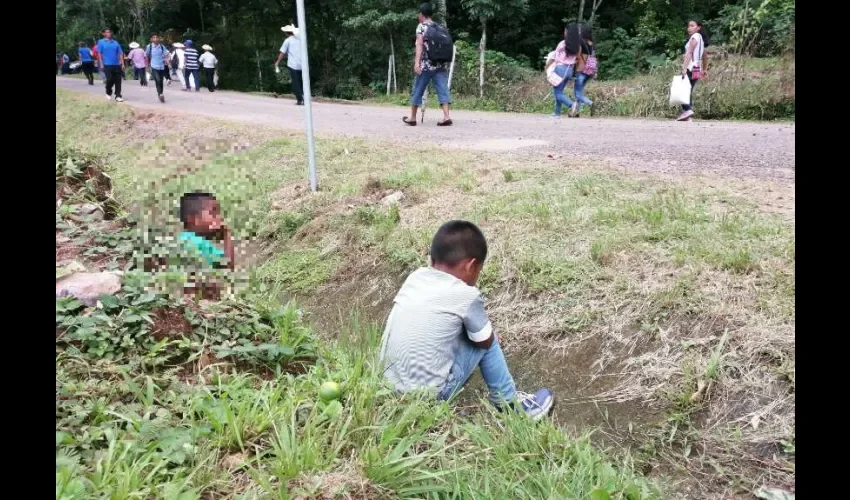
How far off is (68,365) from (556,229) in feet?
9.97

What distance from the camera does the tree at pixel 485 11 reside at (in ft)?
50.2

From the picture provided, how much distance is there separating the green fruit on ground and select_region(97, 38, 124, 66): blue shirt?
12.9 metres

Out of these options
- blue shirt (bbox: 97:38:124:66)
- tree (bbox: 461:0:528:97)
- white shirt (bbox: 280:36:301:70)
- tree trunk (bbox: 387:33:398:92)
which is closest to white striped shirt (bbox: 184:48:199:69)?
blue shirt (bbox: 97:38:124:66)

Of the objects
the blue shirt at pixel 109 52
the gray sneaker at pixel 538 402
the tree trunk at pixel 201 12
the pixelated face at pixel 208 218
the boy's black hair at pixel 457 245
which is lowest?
the gray sneaker at pixel 538 402

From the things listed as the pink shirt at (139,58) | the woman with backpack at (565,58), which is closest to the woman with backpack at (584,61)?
the woman with backpack at (565,58)

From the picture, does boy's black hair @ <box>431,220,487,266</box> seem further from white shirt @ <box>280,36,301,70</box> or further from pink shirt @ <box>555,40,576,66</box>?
white shirt @ <box>280,36,301,70</box>

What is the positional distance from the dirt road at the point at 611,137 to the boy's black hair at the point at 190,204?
3636mm

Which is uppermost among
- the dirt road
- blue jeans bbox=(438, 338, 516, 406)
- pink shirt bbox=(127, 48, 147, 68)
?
pink shirt bbox=(127, 48, 147, 68)

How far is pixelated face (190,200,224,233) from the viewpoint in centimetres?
200

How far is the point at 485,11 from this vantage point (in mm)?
16406

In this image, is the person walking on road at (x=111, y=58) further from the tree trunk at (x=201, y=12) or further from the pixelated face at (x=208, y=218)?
the tree trunk at (x=201, y=12)

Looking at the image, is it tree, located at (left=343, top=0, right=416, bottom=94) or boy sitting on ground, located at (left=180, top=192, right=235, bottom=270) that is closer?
boy sitting on ground, located at (left=180, top=192, right=235, bottom=270)

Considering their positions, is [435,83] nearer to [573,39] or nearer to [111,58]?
[573,39]
